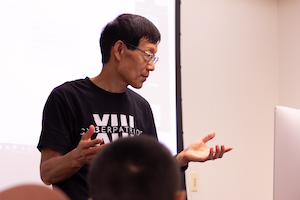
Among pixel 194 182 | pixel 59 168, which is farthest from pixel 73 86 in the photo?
pixel 194 182

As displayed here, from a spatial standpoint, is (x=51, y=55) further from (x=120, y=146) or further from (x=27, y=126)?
(x=120, y=146)

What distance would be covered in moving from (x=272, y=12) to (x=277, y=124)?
7.71 ft

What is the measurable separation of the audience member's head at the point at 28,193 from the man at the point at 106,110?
748 mm

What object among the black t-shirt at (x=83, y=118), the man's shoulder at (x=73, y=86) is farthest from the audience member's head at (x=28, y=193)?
the man's shoulder at (x=73, y=86)

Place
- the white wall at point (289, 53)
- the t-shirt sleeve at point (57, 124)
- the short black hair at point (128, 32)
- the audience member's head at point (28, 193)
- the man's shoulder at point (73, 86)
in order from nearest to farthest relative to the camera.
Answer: the audience member's head at point (28, 193) < the t-shirt sleeve at point (57, 124) < the man's shoulder at point (73, 86) < the short black hair at point (128, 32) < the white wall at point (289, 53)

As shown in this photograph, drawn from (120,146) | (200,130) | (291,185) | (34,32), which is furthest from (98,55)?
(120,146)

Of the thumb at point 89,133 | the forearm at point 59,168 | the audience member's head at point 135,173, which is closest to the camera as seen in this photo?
the audience member's head at point 135,173

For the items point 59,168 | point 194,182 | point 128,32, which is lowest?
point 194,182

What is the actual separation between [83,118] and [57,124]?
0.37 feet

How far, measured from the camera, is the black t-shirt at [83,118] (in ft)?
4.11

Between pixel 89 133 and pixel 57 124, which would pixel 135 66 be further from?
pixel 89 133

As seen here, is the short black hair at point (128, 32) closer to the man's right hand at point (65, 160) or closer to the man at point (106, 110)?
the man at point (106, 110)

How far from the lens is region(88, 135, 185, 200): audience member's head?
0.48 metres

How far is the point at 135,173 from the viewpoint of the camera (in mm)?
486
